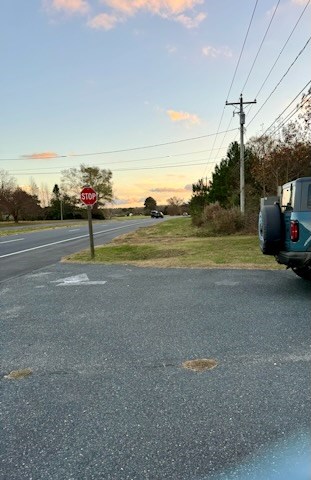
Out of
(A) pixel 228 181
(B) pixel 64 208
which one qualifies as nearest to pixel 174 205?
(B) pixel 64 208

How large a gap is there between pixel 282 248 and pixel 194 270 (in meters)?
2.99

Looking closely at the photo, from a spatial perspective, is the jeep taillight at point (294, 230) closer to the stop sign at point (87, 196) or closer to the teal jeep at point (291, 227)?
the teal jeep at point (291, 227)

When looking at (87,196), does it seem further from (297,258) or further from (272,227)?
(297,258)

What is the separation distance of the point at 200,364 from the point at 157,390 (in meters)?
0.65

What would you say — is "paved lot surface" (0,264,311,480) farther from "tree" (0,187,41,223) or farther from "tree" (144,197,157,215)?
"tree" (144,197,157,215)

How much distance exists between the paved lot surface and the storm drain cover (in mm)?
65

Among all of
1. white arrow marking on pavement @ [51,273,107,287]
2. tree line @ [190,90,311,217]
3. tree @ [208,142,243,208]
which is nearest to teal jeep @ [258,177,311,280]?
white arrow marking on pavement @ [51,273,107,287]

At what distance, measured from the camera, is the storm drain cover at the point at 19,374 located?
132 inches

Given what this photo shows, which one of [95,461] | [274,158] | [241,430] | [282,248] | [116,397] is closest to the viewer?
[95,461]

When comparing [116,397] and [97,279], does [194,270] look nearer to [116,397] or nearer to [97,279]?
[97,279]

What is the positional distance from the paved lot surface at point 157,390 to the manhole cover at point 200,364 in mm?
72

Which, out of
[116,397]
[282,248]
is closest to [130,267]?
[282,248]

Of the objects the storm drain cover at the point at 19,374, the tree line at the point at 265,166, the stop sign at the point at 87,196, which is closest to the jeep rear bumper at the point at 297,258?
the storm drain cover at the point at 19,374

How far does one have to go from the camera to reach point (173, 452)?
7.42ft
